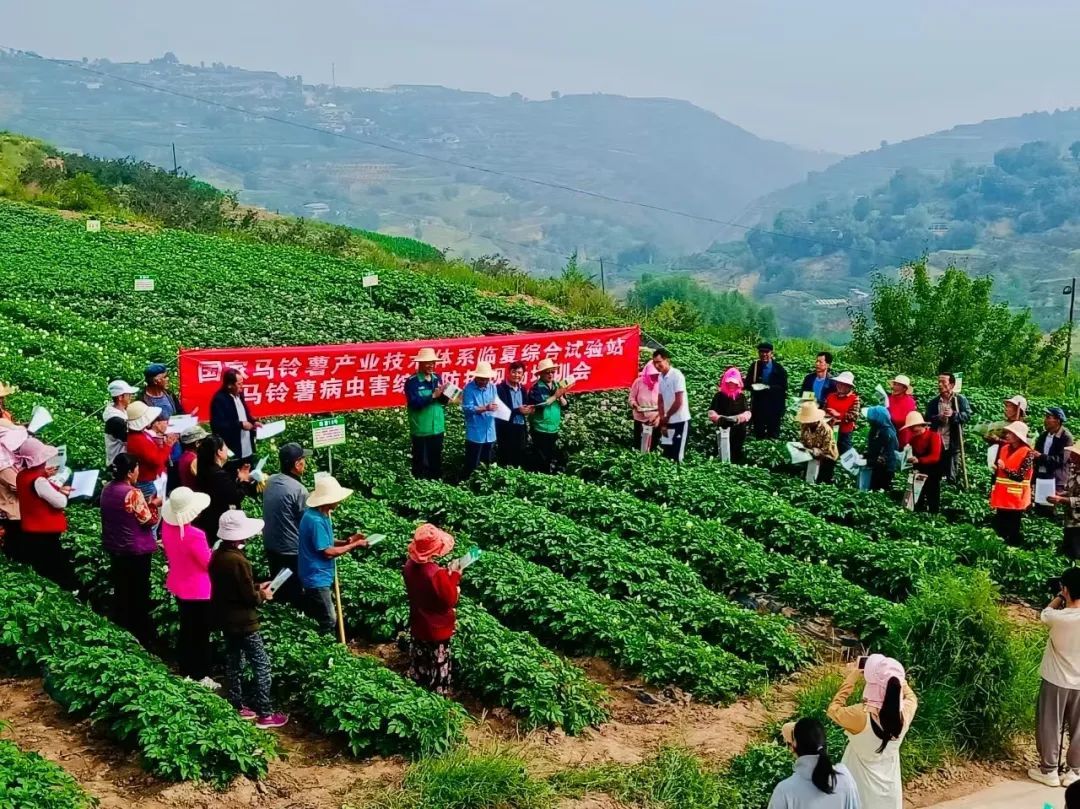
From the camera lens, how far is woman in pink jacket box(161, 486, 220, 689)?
8539 mm

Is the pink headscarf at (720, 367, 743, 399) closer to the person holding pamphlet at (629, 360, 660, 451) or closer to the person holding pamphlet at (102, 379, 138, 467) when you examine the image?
the person holding pamphlet at (629, 360, 660, 451)

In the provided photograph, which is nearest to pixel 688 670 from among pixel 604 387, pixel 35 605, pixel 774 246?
pixel 35 605

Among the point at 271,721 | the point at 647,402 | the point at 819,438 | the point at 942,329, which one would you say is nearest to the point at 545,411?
the point at 647,402

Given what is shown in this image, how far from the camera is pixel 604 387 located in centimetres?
1730

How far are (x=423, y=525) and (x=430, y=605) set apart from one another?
0.61m

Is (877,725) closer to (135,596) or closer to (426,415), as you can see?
(135,596)

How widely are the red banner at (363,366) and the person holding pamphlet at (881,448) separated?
4.51 meters

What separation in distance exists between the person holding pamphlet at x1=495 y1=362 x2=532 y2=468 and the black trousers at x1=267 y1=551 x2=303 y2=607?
16.1 ft

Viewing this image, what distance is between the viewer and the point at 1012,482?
12.9 meters

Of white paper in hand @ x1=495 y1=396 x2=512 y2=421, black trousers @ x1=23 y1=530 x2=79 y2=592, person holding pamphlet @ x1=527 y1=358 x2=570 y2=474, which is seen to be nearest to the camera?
black trousers @ x1=23 y1=530 x2=79 y2=592

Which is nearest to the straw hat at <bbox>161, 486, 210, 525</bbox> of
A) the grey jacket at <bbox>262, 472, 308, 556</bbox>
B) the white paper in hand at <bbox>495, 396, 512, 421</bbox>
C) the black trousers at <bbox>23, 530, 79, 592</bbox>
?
the grey jacket at <bbox>262, 472, 308, 556</bbox>

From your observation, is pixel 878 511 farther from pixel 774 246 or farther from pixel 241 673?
pixel 774 246

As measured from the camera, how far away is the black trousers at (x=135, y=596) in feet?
31.0

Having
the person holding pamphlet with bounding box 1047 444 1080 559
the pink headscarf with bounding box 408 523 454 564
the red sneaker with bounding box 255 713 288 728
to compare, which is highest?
the pink headscarf with bounding box 408 523 454 564
